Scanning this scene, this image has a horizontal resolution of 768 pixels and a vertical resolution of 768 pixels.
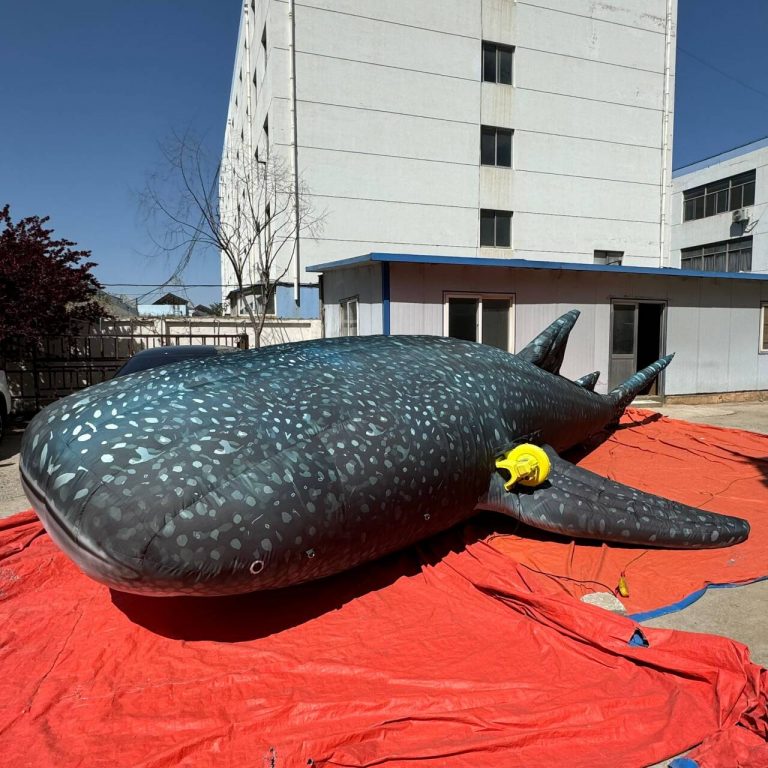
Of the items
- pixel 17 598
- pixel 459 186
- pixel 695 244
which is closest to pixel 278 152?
pixel 459 186

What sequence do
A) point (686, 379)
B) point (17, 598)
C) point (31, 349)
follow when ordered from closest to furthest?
point (17, 598) < point (31, 349) < point (686, 379)

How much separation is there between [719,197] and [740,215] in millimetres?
2751

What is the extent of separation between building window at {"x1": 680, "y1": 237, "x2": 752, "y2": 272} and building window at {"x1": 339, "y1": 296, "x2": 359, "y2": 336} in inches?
1104

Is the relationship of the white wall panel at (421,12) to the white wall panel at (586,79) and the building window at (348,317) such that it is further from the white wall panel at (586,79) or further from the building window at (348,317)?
the building window at (348,317)

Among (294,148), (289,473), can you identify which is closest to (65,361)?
(294,148)

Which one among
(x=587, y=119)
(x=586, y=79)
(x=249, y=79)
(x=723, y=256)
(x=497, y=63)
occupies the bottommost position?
(x=723, y=256)

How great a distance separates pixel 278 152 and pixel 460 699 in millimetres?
18432

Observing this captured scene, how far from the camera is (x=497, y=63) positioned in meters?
20.8

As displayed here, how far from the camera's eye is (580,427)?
560cm

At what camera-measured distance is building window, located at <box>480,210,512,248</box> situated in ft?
68.1

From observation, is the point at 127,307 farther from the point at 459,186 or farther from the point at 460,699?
the point at 460,699

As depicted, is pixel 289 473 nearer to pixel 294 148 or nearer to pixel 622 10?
pixel 294 148

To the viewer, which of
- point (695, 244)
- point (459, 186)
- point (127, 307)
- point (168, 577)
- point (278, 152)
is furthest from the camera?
point (695, 244)

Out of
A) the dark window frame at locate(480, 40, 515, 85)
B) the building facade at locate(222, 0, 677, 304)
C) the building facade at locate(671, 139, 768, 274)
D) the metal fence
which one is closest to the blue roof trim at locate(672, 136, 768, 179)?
the building facade at locate(671, 139, 768, 274)
